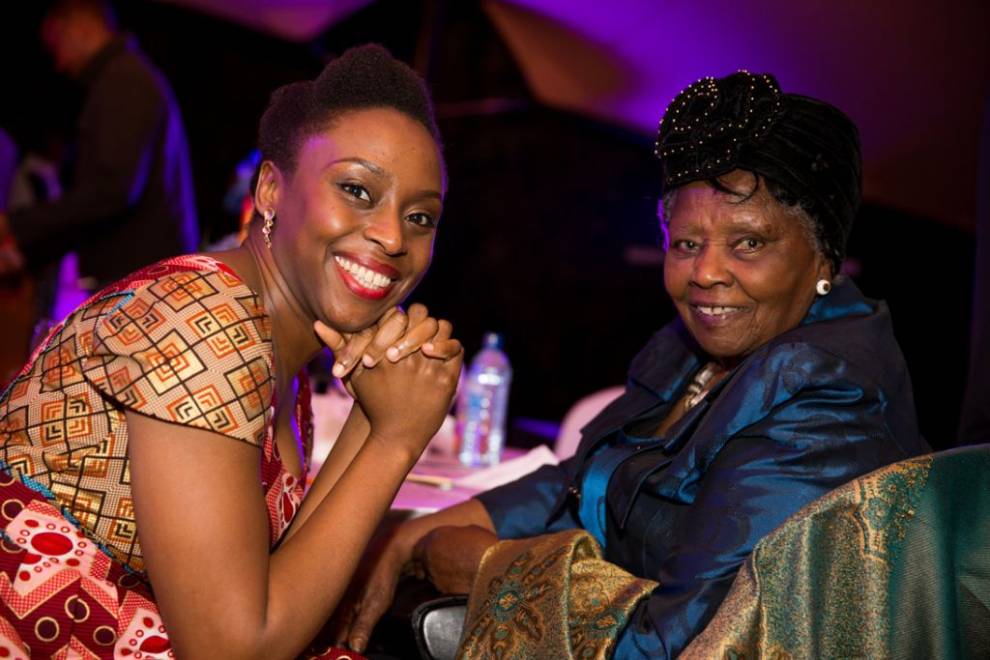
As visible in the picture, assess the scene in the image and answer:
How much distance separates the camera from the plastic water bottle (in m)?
3.66

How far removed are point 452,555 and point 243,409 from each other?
84 cm

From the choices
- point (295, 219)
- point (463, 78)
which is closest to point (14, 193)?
point (463, 78)

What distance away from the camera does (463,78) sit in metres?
8.20

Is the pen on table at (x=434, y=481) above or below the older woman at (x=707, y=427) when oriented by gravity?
below

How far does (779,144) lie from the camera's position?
7.06 feet

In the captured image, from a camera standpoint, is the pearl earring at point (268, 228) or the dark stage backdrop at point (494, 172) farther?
the dark stage backdrop at point (494, 172)

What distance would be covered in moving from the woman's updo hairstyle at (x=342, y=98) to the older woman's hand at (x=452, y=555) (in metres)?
0.86

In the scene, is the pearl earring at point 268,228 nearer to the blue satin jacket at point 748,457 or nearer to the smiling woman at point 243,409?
the smiling woman at point 243,409

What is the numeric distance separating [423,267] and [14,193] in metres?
5.36

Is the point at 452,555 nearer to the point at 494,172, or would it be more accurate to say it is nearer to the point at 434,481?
the point at 434,481

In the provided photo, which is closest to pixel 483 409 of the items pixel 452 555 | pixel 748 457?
pixel 452 555

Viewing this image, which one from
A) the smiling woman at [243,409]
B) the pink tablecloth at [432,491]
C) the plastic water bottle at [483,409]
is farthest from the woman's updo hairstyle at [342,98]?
the plastic water bottle at [483,409]

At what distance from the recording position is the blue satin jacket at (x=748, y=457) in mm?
1827

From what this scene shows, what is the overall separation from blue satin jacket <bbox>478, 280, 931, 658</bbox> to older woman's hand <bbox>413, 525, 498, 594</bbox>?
0.91ft
